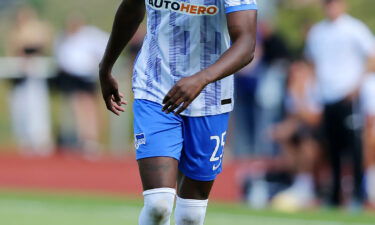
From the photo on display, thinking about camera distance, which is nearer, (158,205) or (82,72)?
(158,205)

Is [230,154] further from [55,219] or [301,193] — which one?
[55,219]

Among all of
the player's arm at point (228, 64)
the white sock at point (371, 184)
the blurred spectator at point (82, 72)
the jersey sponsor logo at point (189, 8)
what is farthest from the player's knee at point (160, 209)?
the blurred spectator at point (82, 72)

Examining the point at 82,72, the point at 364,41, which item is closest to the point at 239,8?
the point at 364,41

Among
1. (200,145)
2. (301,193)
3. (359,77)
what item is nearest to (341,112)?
(359,77)

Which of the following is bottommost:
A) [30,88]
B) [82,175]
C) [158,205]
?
[82,175]

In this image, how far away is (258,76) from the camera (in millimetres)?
14914

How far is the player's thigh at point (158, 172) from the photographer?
20.3 ft

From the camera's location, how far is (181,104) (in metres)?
6.40

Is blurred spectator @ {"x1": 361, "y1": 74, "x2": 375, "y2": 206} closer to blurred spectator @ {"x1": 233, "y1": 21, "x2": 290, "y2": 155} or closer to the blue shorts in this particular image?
blurred spectator @ {"x1": 233, "y1": 21, "x2": 290, "y2": 155}

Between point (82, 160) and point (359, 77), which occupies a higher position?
point (359, 77)

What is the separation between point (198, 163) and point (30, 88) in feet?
43.3

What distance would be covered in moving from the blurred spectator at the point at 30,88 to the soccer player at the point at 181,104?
12.2m

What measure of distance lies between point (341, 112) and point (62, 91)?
25.5ft

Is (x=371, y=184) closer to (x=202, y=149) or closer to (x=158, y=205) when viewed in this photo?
(x=202, y=149)
